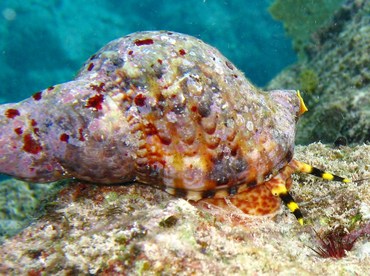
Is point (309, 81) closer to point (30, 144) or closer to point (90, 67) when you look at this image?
point (90, 67)

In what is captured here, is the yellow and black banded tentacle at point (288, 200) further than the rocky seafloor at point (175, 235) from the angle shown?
Yes

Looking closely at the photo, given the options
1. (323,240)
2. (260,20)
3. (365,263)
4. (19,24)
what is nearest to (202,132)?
(323,240)

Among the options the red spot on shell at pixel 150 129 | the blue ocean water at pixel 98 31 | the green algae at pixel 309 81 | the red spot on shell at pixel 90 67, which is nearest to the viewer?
the red spot on shell at pixel 150 129

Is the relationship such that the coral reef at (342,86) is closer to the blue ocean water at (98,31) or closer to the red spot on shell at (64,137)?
the red spot on shell at (64,137)

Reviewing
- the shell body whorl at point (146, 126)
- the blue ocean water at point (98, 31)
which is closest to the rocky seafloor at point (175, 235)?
the shell body whorl at point (146, 126)

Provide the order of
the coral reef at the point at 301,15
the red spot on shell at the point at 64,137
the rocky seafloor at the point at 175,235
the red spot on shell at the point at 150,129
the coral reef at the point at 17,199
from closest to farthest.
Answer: the rocky seafloor at the point at 175,235
the red spot on shell at the point at 64,137
the red spot on shell at the point at 150,129
the coral reef at the point at 17,199
the coral reef at the point at 301,15

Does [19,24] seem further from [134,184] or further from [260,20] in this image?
[134,184]

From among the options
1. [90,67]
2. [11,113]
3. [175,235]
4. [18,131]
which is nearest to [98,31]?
[90,67]
